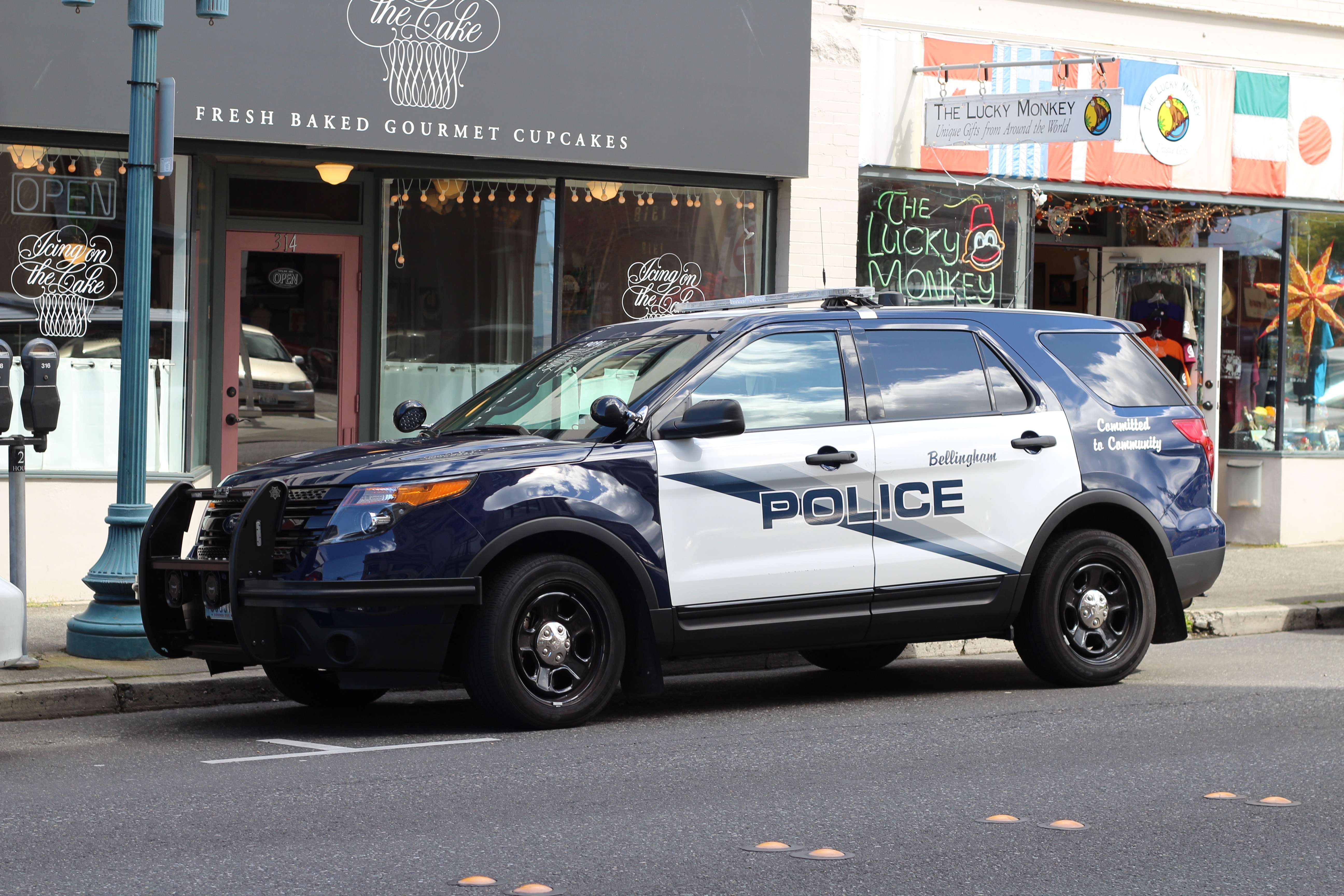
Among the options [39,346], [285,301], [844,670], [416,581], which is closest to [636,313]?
[285,301]

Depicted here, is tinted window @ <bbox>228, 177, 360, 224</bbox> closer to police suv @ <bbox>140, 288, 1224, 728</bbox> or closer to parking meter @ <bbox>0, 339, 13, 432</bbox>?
parking meter @ <bbox>0, 339, 13, 432</bbox>

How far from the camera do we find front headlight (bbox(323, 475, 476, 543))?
6938 millimetres

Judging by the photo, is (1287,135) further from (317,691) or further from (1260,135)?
(317,691)

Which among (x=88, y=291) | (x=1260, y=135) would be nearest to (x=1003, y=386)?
(x=88, y=291)

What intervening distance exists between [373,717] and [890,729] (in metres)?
2.48

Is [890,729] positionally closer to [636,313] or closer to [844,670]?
[844,670]

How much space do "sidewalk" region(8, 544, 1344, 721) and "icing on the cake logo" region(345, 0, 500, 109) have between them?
4.23m

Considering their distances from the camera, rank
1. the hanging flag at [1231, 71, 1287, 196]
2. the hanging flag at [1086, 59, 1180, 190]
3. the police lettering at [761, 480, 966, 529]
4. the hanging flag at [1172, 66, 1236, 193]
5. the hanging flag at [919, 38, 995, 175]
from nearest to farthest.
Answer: the police lettering at [761, 480, 966, 529]
the hanging flag at [919, 38, 995, 175]
the hanging flag at [1086, 59, 1180, 190]
the hanging flag at [1172, 66, 1236, 193]
the hanging flag at [1231, 71, 1287, 196]

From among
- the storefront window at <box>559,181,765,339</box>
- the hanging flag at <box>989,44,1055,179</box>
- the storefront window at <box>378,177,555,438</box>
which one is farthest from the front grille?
the hanging flag at <box>989,44,1055,179</box>

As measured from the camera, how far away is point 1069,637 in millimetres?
8625

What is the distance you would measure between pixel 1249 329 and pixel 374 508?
37.3 feet

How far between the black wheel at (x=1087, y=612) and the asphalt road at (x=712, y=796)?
0.18 meters

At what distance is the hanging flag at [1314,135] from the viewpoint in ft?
50.5

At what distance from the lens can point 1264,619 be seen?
446 inches
